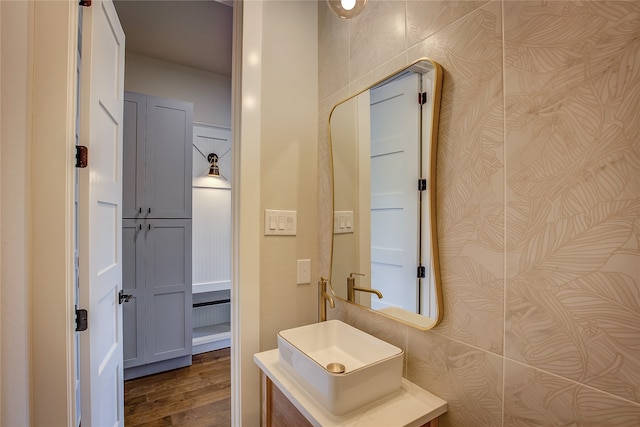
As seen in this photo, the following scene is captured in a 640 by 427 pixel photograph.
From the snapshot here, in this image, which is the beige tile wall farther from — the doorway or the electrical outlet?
the doorway

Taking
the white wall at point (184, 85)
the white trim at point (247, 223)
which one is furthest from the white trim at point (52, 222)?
the white wall at point (184, 85)

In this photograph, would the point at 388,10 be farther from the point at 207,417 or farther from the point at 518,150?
the point at 207,417

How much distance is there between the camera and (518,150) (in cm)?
69

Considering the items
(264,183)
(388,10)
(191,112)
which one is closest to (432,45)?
(388,10)

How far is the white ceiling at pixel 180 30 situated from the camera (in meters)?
2.13

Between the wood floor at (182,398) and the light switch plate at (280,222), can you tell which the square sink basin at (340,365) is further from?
the wood floor at (182,398)

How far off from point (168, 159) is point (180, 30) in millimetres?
1075

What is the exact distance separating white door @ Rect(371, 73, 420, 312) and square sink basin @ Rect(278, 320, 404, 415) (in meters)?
0.16

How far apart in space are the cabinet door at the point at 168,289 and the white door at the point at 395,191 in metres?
2.04

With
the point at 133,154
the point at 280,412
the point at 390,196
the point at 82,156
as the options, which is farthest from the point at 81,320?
the point at 133,154

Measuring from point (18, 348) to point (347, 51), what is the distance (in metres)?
1.60

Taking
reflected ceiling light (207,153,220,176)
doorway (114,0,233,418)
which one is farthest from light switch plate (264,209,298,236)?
reflected ceiling light (207,153,220,176)

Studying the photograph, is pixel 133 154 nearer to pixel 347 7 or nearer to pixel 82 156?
pixel 82 156

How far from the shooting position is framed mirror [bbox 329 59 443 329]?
88cm
